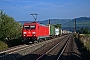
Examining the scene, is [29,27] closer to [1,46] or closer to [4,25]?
[1,46]

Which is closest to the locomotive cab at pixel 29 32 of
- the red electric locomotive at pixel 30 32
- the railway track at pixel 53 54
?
the red electric locomotive at pixel 30 32

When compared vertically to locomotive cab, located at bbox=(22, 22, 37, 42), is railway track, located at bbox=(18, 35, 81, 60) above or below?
below

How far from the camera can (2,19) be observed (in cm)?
6122

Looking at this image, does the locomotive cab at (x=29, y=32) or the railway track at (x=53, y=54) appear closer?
the railway track at (x=53, y=54)

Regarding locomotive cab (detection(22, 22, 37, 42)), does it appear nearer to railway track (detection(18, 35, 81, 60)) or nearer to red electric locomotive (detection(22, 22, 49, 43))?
red electric locomotive (detection(22, 22, 49, 43))

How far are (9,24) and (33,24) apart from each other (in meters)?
26.9

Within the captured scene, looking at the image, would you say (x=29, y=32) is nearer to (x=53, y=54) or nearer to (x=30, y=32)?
(x=30, y=32)

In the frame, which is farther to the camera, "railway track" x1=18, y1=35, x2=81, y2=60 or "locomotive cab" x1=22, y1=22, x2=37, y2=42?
"locomotive cab" x1=22, y1=22, x2=37, y2=42

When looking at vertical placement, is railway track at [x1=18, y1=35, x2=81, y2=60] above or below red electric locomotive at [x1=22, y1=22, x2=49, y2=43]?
below

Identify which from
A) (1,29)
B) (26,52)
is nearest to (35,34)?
(26,52)

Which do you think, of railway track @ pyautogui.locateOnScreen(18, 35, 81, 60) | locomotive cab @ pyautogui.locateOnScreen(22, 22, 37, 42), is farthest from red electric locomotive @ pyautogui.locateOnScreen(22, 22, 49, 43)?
railway track @ pyautogui.locateOnScreen(18, 35, 81, 60)

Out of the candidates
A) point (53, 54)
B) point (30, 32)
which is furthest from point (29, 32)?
point (53, 54)

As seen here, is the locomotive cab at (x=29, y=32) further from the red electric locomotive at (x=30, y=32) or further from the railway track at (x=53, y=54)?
the railway track at (x=53, y=54)

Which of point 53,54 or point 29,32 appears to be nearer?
point 53,54
